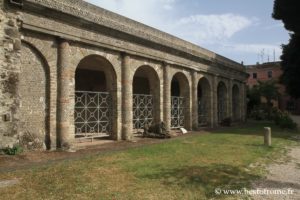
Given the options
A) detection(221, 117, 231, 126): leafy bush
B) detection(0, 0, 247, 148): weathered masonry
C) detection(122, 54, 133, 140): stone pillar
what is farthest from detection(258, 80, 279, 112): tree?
detection(122, 54, 133, 140): stone pillar

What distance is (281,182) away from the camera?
705cm

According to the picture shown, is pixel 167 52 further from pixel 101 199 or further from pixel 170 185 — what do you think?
pixel 101 199

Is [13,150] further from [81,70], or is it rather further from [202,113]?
[202,113]

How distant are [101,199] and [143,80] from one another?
16.6 metres

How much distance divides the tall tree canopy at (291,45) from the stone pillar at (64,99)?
18663mm

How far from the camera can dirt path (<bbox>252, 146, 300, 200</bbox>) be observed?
5980 millimetres

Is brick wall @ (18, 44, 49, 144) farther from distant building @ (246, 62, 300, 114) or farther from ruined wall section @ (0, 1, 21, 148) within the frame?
distant building @ (246, 62, 300, 114)

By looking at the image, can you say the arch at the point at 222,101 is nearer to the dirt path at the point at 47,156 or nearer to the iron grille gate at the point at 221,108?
the iron grille gate at the point at 221,108

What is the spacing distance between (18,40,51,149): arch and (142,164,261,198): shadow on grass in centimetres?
502

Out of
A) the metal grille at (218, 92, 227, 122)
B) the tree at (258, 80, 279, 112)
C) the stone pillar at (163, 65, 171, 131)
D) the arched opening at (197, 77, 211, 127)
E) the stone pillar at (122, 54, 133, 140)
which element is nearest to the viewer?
the stone pillar at (122, 54, 133, 140)

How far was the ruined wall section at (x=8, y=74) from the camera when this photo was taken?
8.87 m

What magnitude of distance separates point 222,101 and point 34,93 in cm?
1839

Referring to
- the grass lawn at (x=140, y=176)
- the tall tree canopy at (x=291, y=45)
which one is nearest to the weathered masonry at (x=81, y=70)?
the grass lawn at (x=140, y=176)

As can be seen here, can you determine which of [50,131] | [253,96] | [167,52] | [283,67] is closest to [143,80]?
[167,52]
